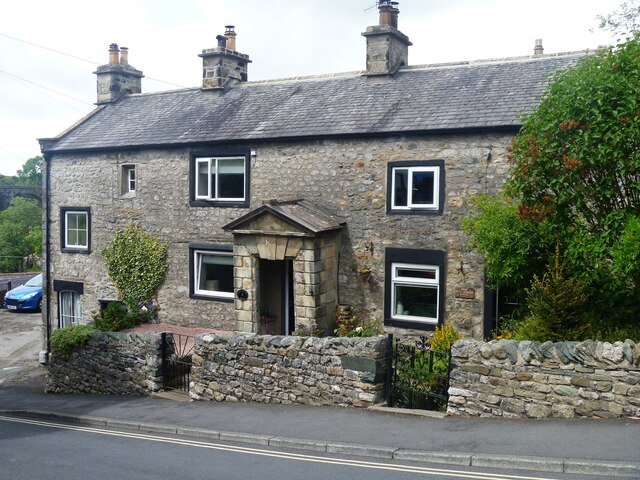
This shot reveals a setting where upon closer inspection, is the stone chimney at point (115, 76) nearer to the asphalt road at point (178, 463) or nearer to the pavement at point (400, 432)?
the pavement at point (400, 432)

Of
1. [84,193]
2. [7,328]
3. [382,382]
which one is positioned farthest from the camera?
[7,328]

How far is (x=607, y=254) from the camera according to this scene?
10.1m

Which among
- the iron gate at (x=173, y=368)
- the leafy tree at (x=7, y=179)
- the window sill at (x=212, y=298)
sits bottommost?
the iron gate at (x=173, y=368)

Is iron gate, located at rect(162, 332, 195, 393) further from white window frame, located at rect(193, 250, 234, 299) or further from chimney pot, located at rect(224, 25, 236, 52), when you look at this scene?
chimney pot, located at rect(224, 25, 236, 52)

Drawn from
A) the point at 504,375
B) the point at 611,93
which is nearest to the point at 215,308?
the point at 504,375

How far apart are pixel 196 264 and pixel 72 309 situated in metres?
5.59

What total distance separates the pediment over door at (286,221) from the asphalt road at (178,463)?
5820 mm

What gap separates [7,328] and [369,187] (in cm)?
1785

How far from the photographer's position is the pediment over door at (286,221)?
15.0m

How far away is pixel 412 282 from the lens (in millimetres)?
15438

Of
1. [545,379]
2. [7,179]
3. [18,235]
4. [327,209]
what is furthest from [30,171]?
[545,379]

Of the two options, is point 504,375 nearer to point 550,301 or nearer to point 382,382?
point 550,301

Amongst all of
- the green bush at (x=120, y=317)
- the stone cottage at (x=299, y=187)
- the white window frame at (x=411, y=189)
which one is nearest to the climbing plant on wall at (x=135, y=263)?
the green bush at (x=120, y=317)

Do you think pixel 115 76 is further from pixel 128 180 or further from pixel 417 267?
pixel 417 267
